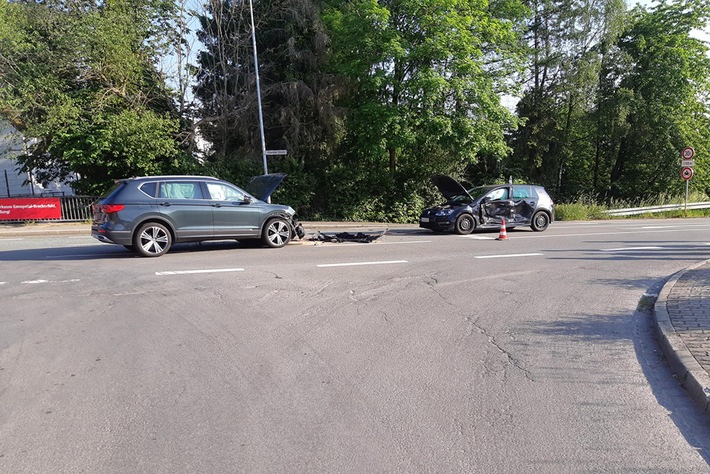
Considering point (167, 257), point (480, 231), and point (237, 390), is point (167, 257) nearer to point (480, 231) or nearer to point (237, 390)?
point (237, 390)

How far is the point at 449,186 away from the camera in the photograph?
1766 centimetres

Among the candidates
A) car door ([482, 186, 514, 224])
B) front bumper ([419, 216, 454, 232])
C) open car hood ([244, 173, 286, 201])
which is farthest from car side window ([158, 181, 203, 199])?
car door ([482, 186, 514, 224])

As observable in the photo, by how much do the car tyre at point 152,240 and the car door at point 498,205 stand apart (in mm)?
10230

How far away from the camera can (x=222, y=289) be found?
7.81m

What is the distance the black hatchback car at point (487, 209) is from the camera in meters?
16.4

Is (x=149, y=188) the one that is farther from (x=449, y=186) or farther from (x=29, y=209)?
(x=29, y=209)

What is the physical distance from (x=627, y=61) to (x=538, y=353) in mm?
34938

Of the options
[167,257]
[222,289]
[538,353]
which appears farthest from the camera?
[167,257]

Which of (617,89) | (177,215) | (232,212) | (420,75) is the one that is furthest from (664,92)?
(177,215)

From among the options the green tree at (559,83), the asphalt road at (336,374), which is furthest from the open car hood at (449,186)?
the green tree at (559,83)

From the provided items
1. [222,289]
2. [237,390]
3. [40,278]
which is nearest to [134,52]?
[40,278]

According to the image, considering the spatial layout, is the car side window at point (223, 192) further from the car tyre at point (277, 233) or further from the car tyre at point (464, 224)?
the car tyre at point (464, 224)

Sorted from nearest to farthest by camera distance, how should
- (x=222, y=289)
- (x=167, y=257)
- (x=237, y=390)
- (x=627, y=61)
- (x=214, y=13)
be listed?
1. (x=237, y=390)
2. (x=222, y=289)
3. (x=167, y=257)
4. (x=214, y=13)
5. (x=627, y=61)

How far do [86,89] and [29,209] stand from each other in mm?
5616
